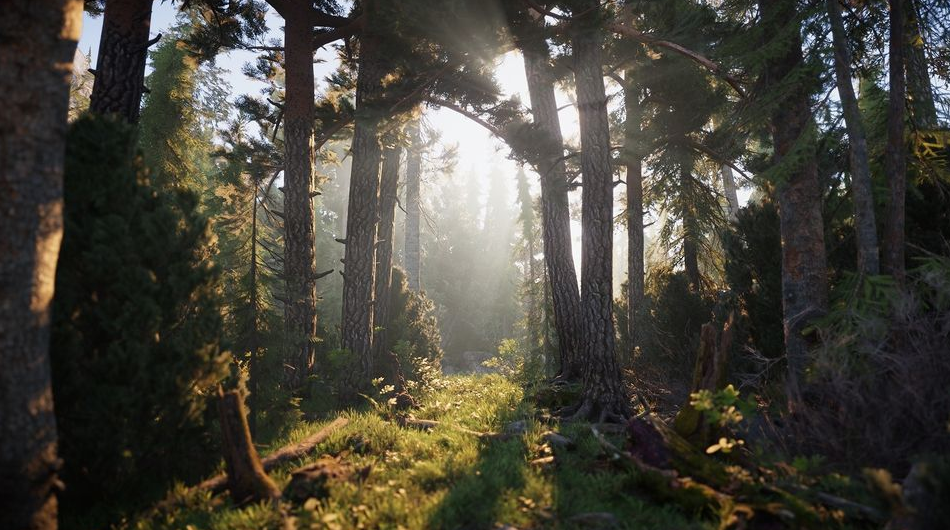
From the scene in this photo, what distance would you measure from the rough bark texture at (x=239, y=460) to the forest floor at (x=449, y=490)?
0.47 feet

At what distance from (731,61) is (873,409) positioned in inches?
206

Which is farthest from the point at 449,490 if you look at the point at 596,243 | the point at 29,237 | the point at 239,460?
the point at 596,243

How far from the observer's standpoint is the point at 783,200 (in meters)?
7.64

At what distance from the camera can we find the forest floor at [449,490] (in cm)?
376

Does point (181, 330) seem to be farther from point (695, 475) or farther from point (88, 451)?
point (695, 475)

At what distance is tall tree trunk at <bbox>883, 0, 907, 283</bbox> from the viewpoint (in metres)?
5.98

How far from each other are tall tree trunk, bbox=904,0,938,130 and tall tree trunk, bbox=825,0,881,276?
1426mm

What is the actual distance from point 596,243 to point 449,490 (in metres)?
4.84

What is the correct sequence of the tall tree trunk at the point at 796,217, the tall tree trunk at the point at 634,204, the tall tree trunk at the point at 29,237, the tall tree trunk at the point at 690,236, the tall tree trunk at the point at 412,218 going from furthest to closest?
1. the tall tree trunk at the point at 412,218
2. the tall tree trunk at the point at 690,236
3. the tall tree trunk at the point at 634,204
4. the tall tree trunk at the point at 796,217
5. the tall tree trunk at the point at 29,237

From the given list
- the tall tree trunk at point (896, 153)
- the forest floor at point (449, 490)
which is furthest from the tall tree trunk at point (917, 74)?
the forest floor at point (449, 490)

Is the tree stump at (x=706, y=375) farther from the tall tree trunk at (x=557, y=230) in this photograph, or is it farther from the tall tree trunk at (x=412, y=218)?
the tall tree trunk at (x=412, y=218)

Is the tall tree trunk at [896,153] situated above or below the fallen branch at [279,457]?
above

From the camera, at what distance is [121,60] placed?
689 cm

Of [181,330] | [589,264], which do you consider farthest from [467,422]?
[181,330]
